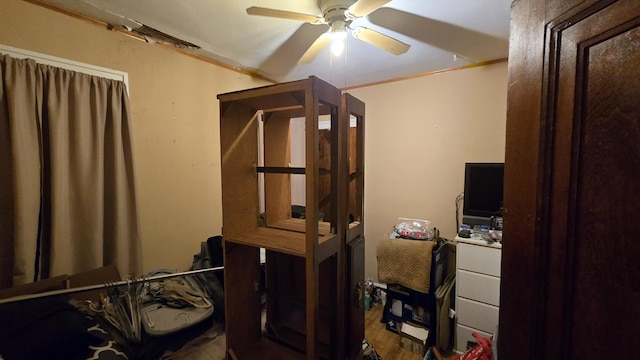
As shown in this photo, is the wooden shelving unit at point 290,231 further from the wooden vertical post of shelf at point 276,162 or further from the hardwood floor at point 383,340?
the hardwood floor at point 383,340

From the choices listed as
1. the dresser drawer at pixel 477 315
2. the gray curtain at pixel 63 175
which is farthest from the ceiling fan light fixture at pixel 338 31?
the dresser drawer at pixel 477 315

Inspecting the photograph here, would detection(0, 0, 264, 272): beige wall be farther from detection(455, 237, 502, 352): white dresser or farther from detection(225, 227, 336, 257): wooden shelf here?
detection(455, 237, 502, 352): white dresser

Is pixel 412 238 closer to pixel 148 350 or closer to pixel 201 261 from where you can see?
pixel 201 261

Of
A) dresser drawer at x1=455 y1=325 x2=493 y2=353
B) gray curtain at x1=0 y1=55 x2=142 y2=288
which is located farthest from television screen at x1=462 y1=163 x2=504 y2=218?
gray curtain at x1=0 y1=55 x2=142 y2=288

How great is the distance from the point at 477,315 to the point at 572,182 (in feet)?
6.21

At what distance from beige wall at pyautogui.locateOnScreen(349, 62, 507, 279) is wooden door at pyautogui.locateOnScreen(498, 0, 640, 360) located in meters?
2.03

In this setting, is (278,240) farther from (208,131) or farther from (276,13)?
(208,131)

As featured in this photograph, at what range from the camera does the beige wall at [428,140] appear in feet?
7.61

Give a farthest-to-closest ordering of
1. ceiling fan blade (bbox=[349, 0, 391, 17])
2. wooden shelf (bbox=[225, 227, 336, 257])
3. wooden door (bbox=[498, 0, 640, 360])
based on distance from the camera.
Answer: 1. ceiling fan blade (bbox=[349, 0, 391, 17])
2. wooden shelf (bbox=[225, 227, 336, 257])
3. wooden door (bbox=[498, 0, 640, 360])

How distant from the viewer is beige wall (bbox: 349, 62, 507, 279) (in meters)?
2.32

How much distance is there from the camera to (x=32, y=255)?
140 cm

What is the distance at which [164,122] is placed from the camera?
80.4 inches

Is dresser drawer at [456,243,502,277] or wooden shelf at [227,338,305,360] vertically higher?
dresser drawer at [456,243,502,277]

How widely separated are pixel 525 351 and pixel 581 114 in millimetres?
515
